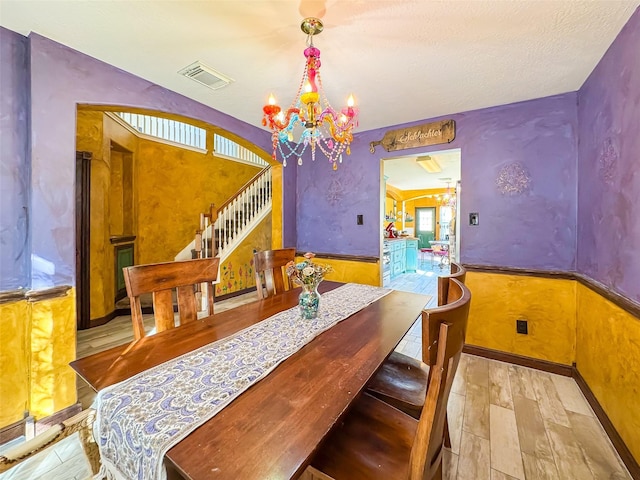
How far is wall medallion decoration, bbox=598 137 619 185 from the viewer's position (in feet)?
5.51

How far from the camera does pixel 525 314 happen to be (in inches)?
98.0

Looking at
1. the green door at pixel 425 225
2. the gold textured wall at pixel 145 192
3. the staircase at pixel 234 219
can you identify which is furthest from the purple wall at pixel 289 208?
the green door at pixel 425 225

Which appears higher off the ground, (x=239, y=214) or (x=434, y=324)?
(x=239, y=214)

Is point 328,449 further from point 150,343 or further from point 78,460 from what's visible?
point 78,460

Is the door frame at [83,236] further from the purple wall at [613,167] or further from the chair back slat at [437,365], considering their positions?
the purple wall at [613,167]

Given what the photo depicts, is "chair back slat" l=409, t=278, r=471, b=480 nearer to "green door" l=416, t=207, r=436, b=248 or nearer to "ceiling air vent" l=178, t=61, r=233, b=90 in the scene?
"ceiling air vent" l=178, t=61, r=233, b=90

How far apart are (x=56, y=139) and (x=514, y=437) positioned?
11.3ft

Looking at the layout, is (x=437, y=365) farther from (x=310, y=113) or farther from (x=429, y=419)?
(x=310, y=113)

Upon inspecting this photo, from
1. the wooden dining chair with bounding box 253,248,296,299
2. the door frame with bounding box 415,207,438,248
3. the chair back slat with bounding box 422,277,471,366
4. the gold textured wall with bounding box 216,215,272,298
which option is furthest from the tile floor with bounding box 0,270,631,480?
the door frame with bounding box 415,207,438,248

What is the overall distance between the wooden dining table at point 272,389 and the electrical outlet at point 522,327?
1622mm

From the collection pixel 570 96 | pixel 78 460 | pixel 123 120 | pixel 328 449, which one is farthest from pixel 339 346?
pixel 123 120

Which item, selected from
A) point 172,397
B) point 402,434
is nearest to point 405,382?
point 402,434

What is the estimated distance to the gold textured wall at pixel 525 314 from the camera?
2.33 m

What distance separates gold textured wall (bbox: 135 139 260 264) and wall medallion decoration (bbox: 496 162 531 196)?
14.8 feet
